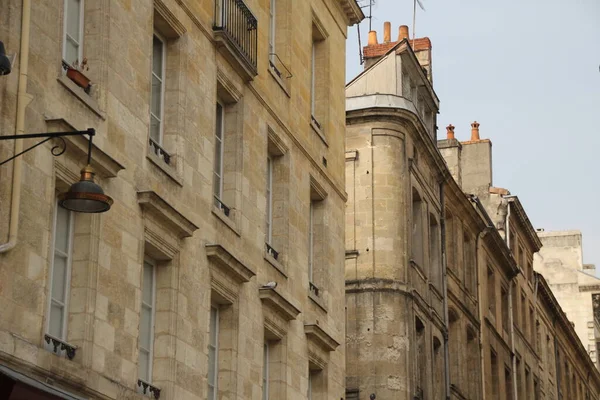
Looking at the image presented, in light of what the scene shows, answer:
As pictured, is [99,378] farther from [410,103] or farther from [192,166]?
[410,103]

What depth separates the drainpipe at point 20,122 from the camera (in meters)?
14.9

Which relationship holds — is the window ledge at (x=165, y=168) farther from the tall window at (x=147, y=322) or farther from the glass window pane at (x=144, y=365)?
the glass window pane at (x=144, y=365)

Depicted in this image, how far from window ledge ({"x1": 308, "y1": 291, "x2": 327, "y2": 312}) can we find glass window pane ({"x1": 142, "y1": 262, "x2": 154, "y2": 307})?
5.92m

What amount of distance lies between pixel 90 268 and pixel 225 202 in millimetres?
5190

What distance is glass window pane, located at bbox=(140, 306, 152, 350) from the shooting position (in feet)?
61.1

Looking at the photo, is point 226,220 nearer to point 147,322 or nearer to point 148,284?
point 148,284

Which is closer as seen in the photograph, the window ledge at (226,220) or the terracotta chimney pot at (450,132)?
the window ledge at (226,220)

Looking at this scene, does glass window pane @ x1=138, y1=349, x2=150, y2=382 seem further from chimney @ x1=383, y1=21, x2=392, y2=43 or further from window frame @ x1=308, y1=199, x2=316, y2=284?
chimney @ x1=383, y1=21, x2=392, y2=43

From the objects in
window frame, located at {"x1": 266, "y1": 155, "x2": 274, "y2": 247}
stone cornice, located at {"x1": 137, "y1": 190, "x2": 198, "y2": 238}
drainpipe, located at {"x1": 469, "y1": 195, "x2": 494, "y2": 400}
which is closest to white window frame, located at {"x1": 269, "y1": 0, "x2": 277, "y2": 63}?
window frame, located at {"x1": 266, "y1": 155, "x2": 274, "y2": 247}

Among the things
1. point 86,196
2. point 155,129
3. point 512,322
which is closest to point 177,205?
point 155,129

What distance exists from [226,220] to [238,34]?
2998 millimetres

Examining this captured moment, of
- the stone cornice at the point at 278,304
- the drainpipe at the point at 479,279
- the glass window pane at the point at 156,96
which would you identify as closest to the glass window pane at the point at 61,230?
the glass window pane at the point at 156,96

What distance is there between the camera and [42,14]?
635 inches

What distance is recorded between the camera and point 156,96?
19.9 meters
